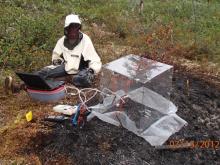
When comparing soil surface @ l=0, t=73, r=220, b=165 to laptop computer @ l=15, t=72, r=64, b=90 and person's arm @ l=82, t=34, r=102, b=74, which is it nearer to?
laptop computer @ l=15, t=72, r=64, b=90

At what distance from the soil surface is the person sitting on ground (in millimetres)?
705

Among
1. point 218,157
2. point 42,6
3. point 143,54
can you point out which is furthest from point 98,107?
point 42,6

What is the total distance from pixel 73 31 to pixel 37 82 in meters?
1.20

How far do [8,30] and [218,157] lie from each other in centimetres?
521

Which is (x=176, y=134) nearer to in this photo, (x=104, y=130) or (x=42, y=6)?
(x=104, y=130)

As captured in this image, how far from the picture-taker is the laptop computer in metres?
6.25

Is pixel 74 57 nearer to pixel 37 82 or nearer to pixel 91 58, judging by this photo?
pixel 91 58

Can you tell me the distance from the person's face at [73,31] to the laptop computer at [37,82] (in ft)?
3.00

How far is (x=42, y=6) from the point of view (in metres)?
11.2

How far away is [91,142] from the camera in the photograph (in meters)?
5.61
